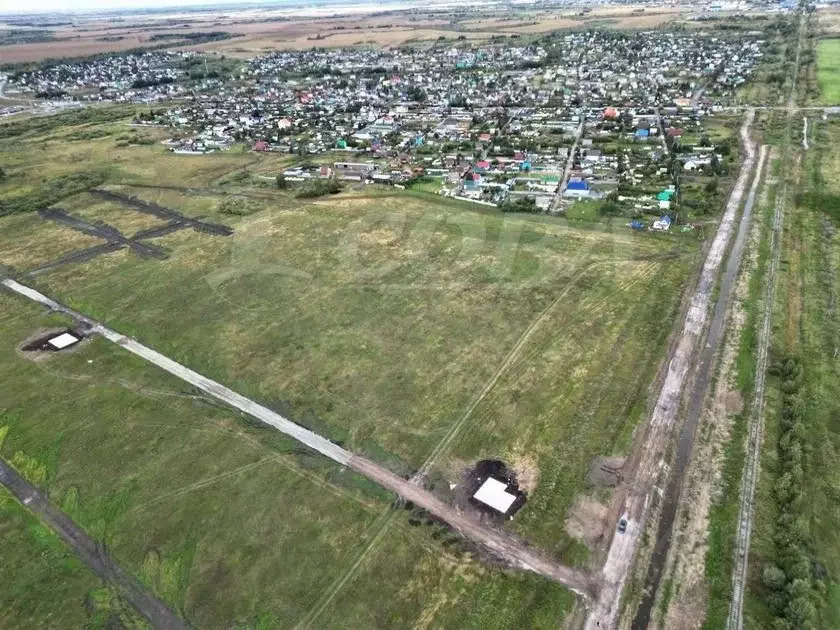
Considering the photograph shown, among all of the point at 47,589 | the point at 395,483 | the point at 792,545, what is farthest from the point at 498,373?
the point at 47,589

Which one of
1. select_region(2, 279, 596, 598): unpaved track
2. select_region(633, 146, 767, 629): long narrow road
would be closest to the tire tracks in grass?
select_region(2, 279, 596, 598): unpaved track

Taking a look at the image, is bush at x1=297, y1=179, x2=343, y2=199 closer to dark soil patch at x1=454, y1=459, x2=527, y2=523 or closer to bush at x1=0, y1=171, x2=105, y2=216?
bush at x1=0, y1=171, x2=105, y2=216

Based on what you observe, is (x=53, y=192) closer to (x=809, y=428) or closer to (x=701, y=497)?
(x=701, y=497)

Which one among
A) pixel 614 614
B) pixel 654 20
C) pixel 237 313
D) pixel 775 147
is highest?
pixel 654 20

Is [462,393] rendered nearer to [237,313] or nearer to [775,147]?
[237,313]

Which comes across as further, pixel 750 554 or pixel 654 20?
pixel 654 20

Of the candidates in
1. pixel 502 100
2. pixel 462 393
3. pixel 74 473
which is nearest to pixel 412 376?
pixel 462 393
